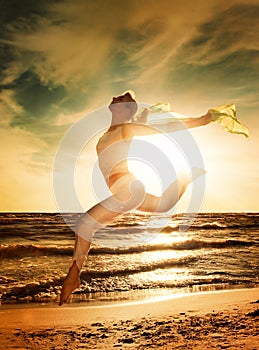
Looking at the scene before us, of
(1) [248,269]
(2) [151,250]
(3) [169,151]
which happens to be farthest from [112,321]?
(2) [151,250]

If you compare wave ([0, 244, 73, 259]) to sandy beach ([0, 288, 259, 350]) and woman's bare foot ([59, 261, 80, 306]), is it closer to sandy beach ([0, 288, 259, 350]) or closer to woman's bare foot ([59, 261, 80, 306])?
sandy beach ([0, 288, 259, 350])

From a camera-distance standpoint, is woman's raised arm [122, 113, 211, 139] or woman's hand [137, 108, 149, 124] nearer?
woman's raised arm [122, 113, 211, 139]

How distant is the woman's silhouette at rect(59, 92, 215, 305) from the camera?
15.3 feet

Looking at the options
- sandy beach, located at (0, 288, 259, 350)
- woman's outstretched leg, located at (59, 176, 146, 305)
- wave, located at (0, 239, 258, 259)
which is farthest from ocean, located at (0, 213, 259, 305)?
woman's outstretched leg, located at (59, 176, 146, 305)

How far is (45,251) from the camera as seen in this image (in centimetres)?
2017

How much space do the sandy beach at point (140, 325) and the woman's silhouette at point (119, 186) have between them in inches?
75.4

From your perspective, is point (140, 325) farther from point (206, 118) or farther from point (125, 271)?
point (125, 271)

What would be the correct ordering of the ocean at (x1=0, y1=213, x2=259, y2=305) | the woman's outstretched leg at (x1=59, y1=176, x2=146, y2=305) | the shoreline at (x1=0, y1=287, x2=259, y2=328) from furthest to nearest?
1. the ocean at (x1=0, y1=213, x2=259, y2=305)
2. the shoreline at (x1=0, y1=287, x2=259, y2=328)
3. the woman's outstretched leg at (x1=59, y1=176, x2=146, y2=305)

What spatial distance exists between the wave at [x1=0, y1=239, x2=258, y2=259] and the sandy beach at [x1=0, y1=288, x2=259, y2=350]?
392 inches

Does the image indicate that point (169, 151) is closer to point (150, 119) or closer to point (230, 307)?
point (150, 119)

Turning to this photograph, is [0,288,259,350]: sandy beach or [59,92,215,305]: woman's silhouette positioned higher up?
[59,92,215,305]: woman's silhouette

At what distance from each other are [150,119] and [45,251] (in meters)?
16.2

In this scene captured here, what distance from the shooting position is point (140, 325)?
23.5 feet

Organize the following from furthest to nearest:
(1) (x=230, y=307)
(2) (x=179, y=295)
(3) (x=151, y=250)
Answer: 1. (3) (x=151, y=250)
2. (2) (x=179, y=295)
3. (1) (x=230, y=307)
